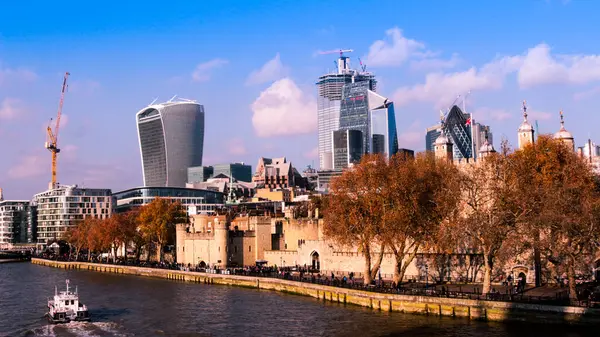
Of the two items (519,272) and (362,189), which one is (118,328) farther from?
(519,272)

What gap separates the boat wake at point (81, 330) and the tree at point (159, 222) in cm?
6426

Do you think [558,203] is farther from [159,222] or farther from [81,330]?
[159,222]

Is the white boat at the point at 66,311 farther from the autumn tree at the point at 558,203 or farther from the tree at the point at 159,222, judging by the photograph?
the tree at the point at 159,222

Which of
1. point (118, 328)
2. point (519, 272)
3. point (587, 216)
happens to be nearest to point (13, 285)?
point (118, 328)

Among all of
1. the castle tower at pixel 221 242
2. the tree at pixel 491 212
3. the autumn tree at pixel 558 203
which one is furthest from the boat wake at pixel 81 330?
the castle tower at pixel 221 242

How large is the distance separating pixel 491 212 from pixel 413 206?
11166 mm

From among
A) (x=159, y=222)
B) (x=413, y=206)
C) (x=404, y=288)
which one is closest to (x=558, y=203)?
(x=413, y=206)

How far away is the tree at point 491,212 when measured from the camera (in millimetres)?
63375

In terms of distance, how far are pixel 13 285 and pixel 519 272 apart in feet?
244

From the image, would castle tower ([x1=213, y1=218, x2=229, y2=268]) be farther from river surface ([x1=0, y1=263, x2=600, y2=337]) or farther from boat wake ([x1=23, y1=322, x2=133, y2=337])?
boat wake ([x1=23, y1=322, x2=133, y2=337])

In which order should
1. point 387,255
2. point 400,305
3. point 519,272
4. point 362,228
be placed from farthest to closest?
point 387,255 < point 362,228 < point 519,272 < point 400,305

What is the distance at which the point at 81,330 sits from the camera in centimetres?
6059

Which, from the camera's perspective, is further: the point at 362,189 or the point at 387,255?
the point at 387,255

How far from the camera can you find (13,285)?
105 m
